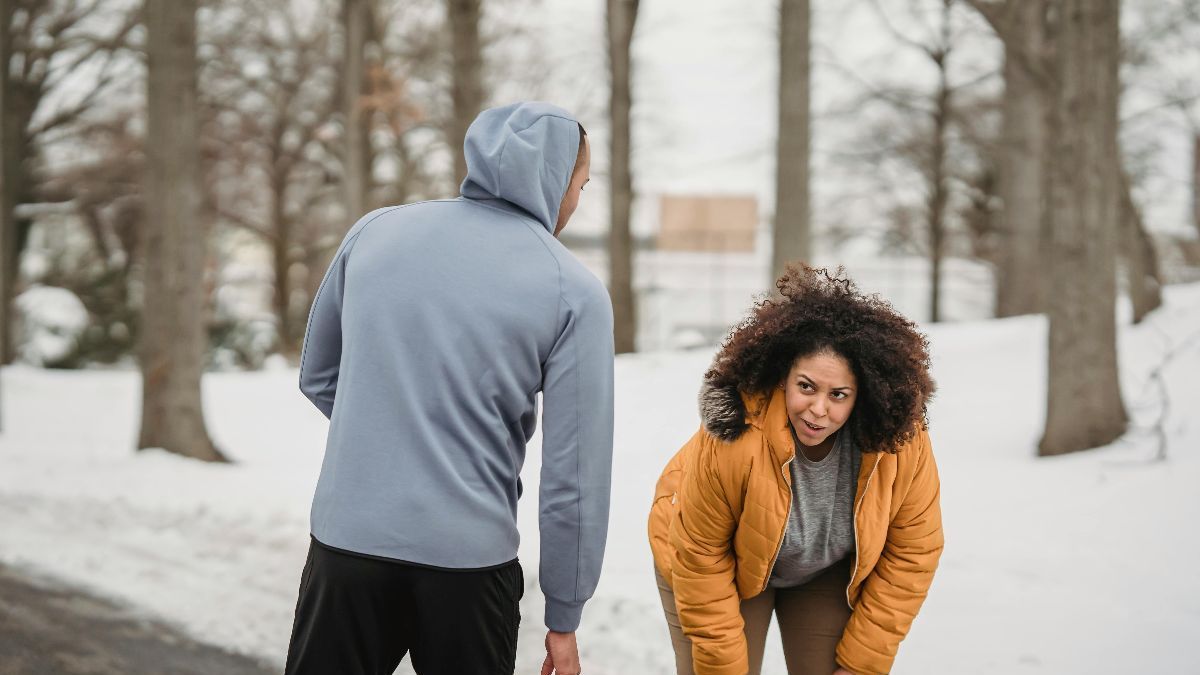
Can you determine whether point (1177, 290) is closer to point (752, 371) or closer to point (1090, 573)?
point (1090, 573)

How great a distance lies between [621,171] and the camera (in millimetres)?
15172

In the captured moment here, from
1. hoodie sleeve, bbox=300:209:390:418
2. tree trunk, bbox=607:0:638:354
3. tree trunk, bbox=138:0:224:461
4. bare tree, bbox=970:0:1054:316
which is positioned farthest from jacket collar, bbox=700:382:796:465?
bare tree, bbox=970:0:1054:316

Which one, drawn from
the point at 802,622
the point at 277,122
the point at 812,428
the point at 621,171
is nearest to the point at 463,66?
the point at 621,171

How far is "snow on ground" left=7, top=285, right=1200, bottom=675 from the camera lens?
16.1 feet

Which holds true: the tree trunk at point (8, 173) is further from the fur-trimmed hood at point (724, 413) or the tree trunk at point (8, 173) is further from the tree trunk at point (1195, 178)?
the tree trunk at point (1195, 178)

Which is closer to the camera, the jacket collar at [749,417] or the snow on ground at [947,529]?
the jacket collar at [749,417]

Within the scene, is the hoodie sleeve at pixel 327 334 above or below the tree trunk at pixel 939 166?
below

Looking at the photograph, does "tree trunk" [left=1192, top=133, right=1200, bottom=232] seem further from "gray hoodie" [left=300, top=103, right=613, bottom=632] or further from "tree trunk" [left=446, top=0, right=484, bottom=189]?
"gray hoodie" [left=300, top=103, right=613, bottom=632]

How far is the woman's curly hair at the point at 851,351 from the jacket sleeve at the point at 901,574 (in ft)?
0.54

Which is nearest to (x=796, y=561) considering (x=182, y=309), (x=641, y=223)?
(x=182, y=309)

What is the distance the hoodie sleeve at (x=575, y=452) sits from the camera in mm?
2252

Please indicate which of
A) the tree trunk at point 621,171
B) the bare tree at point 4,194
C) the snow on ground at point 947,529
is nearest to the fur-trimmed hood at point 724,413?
the snow on ground at point 947,529

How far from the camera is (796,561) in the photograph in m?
2.80

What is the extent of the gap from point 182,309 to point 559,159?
28.3 feet
